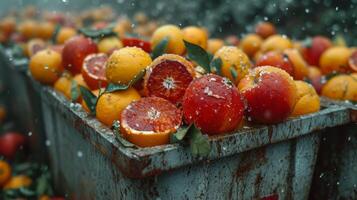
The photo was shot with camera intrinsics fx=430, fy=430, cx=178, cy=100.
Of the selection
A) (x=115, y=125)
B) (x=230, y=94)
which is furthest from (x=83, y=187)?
(x=230, y=94)

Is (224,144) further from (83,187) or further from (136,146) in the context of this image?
(83,187)

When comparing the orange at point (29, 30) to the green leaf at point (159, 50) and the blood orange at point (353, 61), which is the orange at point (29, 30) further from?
the blood orange at point (353, 61)

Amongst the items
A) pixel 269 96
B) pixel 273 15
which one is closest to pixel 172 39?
pixel 269 96

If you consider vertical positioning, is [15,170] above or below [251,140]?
below

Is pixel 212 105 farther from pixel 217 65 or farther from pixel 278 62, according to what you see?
pixel 278 62

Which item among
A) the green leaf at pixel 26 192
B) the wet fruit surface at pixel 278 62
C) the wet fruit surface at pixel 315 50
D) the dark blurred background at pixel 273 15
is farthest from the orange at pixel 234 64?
the dark blurred background at pixel 273 15

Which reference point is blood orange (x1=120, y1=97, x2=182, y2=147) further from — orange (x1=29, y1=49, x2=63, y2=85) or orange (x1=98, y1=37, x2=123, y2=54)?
orange (x1=29, y1=49, x2=63, y2=85)

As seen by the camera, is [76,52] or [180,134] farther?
[76,52]
